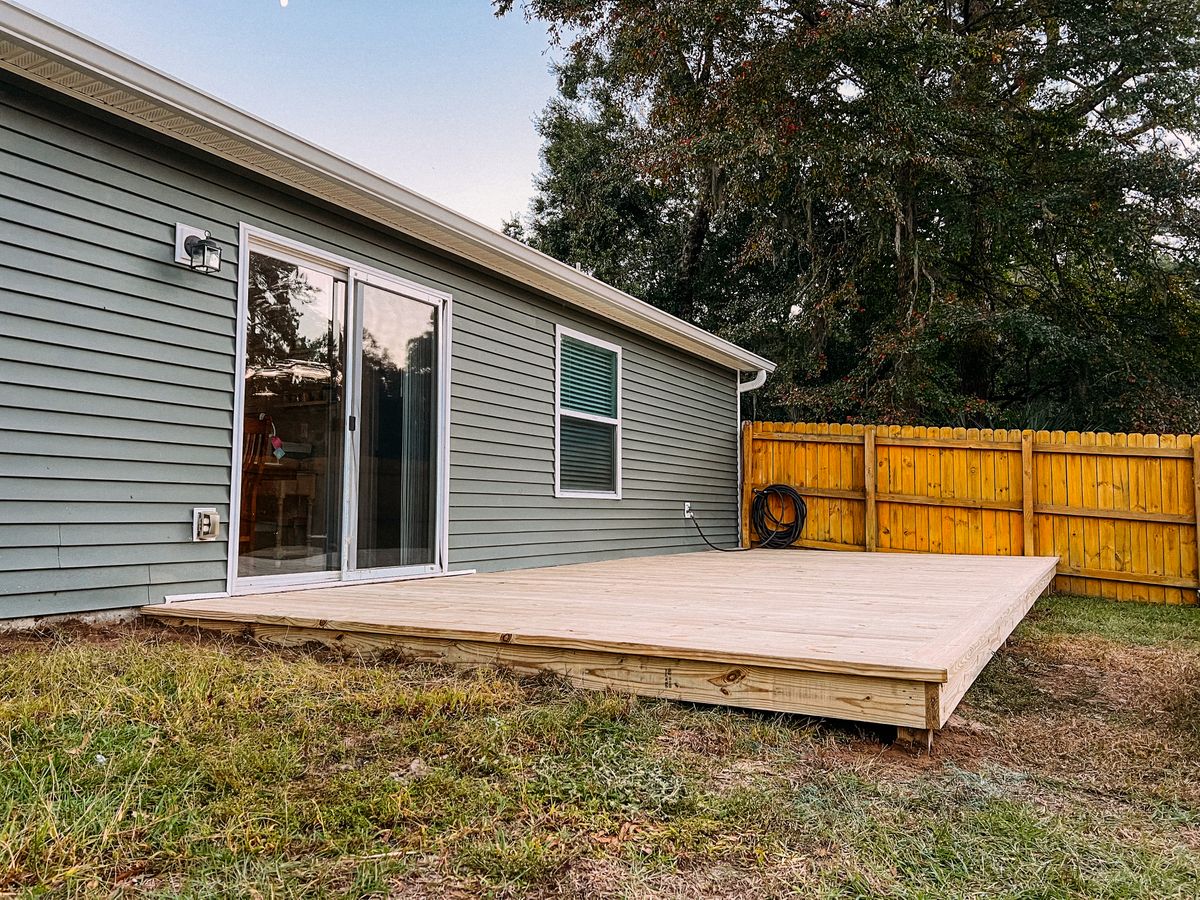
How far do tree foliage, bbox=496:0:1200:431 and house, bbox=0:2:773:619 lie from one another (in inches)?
186

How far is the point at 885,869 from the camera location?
152 centimetres

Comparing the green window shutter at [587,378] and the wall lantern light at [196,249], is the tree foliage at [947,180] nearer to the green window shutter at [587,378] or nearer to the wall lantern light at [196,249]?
the green window shutter at [587,378]

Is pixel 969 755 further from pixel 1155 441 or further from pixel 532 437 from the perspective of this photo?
pixel 1155 441

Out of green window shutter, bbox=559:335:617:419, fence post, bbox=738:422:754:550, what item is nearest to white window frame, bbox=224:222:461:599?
green window shutter, bbox=559:335:617:419

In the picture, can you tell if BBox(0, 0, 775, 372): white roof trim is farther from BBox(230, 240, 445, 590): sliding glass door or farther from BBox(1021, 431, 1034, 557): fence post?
BBox(1021, 431, 1034, 557): fence post

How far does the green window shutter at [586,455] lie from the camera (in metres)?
6.28

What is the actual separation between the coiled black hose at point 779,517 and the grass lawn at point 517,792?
5.41m

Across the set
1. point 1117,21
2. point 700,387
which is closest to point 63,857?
point 700,387

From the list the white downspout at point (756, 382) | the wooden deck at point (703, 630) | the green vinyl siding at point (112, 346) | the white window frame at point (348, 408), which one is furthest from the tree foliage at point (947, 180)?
the green vinyl siding at point (112, 346)

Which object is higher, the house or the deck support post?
the house

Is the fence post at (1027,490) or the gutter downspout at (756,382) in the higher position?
the gutter downspout at (756,382)

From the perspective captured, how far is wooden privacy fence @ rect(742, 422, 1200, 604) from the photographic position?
6.49 meters

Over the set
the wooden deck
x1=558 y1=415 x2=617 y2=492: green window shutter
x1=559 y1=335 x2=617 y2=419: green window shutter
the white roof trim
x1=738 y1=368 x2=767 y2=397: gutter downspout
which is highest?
the white roof trim

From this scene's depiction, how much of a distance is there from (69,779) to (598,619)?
174 cm
